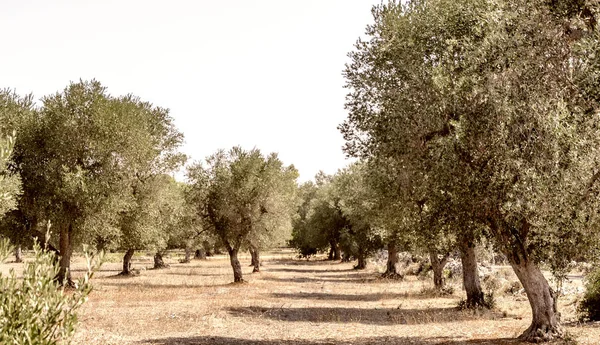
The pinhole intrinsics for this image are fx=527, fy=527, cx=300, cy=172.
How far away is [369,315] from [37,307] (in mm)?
28131

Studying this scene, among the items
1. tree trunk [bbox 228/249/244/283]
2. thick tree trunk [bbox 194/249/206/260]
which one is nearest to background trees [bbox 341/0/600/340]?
tree trunk [bbox 228/249/244/283]

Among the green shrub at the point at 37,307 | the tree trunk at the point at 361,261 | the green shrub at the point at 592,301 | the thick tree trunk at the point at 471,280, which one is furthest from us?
the tree trunk at the point at 361,261

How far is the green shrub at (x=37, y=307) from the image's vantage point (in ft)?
19.6

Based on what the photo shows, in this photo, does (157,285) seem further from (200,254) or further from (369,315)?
(200,254)

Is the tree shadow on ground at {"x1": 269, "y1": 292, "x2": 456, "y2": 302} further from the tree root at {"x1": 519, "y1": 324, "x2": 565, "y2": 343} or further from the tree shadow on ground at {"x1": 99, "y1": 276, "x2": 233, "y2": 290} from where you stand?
the tree root at {"x1": 519, "y1": 324, "x2": 565, "y2": 343}

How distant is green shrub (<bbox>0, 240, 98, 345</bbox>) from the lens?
598 centimetres

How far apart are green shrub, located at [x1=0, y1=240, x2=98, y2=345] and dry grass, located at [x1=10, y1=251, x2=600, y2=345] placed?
40.3 feet

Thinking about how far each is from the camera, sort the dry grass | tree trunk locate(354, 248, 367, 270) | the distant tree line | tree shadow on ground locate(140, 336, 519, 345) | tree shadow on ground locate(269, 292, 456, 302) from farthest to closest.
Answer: tree trunk locate(354, 248, 367, 270) → tree shadow on ground locate(269, 292, 456, 302) → the distant tree line → the dry grass → tree shadow on ground locate(140, 336, 519, 345)

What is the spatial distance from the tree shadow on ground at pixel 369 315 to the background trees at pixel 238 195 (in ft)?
51.8

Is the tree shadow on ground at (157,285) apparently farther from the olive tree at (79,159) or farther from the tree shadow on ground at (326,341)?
the tree shadow on ground at (326,341)

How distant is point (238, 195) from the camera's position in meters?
48.9

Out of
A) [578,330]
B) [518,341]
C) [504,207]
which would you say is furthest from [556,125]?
[578,330]

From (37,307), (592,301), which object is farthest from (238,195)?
(37,307)

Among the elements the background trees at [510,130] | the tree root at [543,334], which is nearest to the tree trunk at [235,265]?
the background trees at [510,130]
